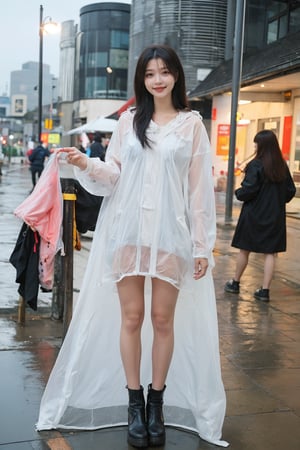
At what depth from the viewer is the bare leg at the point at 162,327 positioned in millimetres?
3090

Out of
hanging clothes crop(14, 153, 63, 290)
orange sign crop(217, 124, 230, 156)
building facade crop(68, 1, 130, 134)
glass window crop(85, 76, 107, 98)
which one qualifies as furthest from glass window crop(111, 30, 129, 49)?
hanging clothes crop(14, 153, 63, 290)

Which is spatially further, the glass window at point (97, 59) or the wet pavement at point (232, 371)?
the glass window at point (97, 59)

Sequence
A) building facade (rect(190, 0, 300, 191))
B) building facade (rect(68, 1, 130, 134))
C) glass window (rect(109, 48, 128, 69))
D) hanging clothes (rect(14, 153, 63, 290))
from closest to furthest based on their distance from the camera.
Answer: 1. hanging clothes (rect(14, 153, 63, 290))
2. building facade (rect(190, 0, 300, 191))
3. building facade (rect(68, 1, 130, 134))
4. glass window (rect(109, 48, 128, 69))

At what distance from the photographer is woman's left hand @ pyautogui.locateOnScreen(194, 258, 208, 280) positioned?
306 cm

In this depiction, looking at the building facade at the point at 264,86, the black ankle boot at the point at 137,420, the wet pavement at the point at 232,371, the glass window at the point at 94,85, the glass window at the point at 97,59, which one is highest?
the glass window at the point at 97,59

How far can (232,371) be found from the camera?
432cm

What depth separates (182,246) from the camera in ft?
10.1

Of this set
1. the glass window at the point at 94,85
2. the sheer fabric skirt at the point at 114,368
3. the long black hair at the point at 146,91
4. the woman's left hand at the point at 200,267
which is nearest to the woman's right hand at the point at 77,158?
the long black hair at the point at 146,91

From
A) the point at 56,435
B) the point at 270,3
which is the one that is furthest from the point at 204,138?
the point at 270,3

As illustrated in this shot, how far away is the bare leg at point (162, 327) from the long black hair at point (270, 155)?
3519 millimetres

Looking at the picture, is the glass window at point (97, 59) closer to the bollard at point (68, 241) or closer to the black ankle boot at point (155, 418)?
the bollard at point (68, 241)

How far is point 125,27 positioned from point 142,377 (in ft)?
187

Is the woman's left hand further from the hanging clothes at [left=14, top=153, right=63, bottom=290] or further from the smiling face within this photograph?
the hanging clothes at [left=14, top=153, right=63, bottom=290]

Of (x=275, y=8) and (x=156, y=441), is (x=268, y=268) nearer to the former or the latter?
(x=156, y=441)
